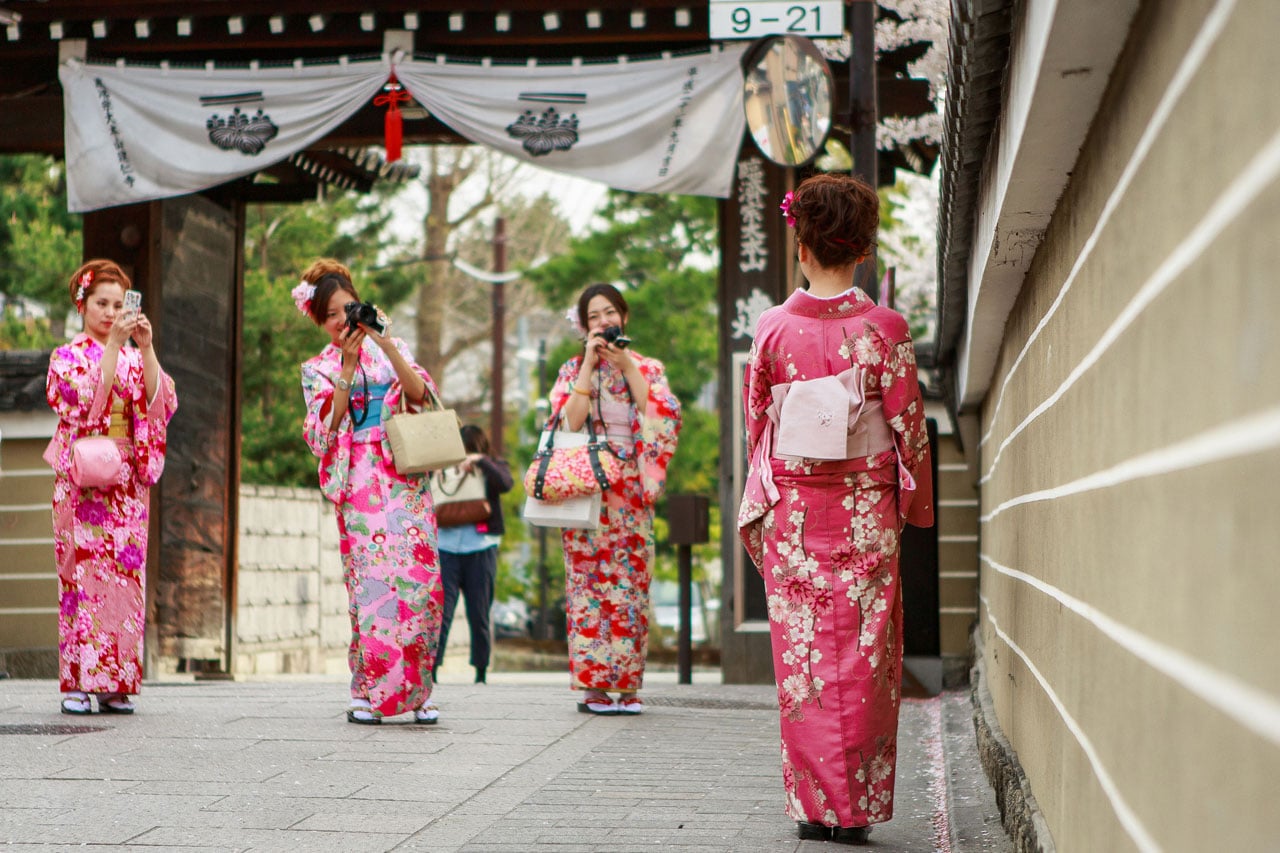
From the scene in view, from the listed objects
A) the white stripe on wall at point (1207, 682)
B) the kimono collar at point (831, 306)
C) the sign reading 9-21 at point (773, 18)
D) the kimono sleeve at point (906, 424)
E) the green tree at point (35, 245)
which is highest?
the green tree at point (35, 245)

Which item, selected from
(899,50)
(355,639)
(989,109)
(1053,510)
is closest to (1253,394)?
(1053,510)

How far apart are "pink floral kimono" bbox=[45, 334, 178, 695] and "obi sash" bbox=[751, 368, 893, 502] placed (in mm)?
3647

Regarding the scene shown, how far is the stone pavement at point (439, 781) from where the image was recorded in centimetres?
415

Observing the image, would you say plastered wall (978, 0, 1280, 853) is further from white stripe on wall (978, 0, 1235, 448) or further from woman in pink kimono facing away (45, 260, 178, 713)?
woman in pink kimono facing away (45, 260, 178, 713)

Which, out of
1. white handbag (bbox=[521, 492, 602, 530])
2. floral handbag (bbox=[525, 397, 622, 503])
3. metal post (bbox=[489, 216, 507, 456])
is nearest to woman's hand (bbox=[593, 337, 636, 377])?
floral handbag (bbox=[525, 397, 622, 503])

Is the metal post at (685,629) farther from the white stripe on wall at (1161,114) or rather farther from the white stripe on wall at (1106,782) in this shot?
the white stripe on wall at (1161,114)

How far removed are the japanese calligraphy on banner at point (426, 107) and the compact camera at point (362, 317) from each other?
10.4ft

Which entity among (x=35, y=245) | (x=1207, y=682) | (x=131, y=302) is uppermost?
(x=35, y=245)

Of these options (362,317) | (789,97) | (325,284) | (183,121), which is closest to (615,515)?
(362,317)

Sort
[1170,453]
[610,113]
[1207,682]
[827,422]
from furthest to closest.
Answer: [610,113] < [827,422] < [1170,453] < [1207,682]

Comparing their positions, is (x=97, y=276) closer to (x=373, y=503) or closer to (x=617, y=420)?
(x=373, y=503)

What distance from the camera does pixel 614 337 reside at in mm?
7102

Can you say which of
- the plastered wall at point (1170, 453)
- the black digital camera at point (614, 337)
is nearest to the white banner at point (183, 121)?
the black digital camera at point (614, 337)

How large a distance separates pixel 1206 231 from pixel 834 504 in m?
2.74
